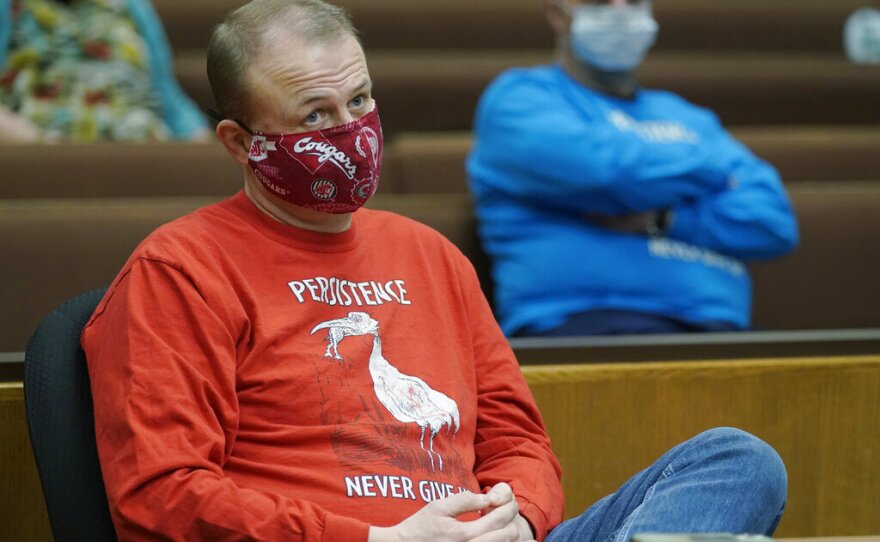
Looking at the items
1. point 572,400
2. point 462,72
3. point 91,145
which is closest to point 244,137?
point 572,400

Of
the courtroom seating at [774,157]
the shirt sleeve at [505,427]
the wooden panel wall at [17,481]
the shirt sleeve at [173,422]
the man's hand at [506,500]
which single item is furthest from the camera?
the courtroom seating at [774,157]

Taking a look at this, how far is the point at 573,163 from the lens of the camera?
2070 millimetres

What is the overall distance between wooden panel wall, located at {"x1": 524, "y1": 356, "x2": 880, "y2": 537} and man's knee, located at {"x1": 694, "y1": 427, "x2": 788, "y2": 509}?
48 cm

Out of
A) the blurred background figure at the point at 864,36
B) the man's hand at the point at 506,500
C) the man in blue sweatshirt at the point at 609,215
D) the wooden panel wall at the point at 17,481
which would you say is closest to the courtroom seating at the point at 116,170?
the man in blue sweatshirt at the point at 609,215

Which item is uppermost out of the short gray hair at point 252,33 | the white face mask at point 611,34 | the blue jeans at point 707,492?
the short gray hair at point 252,33

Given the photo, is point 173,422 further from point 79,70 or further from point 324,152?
point 79,70

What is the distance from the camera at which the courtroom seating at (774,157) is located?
2.69 meters

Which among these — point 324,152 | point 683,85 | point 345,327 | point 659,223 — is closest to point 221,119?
point 324,152

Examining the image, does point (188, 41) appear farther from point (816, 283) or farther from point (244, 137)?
point (244, 137)

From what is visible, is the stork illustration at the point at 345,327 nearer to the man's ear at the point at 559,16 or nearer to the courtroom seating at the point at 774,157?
the man's ear at the point at 559,16

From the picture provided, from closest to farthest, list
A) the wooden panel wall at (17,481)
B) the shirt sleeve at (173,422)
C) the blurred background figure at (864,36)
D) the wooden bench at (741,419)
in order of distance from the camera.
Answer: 1. the shirt sleeve at (173,422)
2. the wooden panel wall at (17,481)
3. the wooden bench at (741,419)
4. the blurred background figure at (864,36)

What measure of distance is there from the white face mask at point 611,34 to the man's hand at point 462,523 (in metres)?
1.24

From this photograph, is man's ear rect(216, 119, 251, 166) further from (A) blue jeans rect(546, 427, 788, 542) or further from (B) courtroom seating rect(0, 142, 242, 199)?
(B) courtroom seating rect(0, 142, 242, 199)

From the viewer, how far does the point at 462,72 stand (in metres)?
3.29
